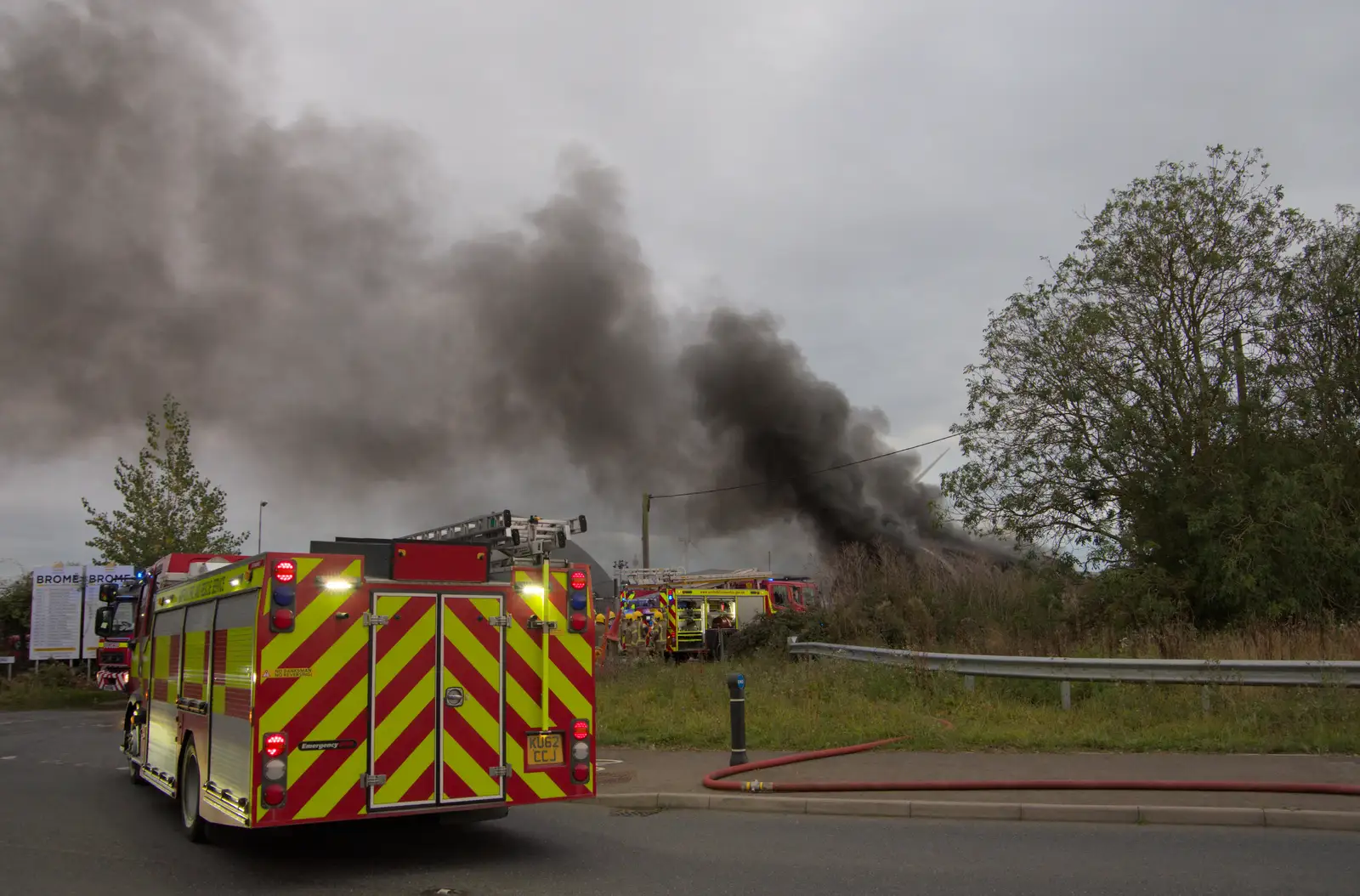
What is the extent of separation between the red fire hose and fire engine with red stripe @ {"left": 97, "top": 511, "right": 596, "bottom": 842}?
2.44m

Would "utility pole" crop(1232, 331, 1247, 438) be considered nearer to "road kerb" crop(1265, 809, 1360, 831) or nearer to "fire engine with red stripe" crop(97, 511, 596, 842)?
"road kerb" crop(1265, 809, 1360, 831)


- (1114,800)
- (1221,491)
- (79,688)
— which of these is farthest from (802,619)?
(79,688)

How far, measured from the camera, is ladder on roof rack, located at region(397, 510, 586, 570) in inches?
448

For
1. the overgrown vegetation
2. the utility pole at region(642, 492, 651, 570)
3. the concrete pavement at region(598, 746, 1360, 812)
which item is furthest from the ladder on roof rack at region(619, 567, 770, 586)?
the concrete pavement at region(598, 746, 1360, 812)

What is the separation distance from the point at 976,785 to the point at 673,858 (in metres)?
2.91

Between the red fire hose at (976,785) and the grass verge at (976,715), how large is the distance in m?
1.47

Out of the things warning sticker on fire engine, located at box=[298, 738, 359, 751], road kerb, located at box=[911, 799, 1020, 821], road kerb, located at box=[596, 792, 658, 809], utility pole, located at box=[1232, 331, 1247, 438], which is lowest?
road kerb, located at box=[596, 792, 658, 809]

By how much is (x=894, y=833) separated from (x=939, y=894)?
183cm

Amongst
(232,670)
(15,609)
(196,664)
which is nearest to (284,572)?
(232,670)

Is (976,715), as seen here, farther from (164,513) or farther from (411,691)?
(164,513)

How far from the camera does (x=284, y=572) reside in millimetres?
6176

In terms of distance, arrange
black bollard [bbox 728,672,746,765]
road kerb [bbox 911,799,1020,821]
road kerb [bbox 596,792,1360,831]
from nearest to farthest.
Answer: road kerb [bbox 596,792,1360,831], road kerb [bbox 911,799,1020,821], black bollard [bbox 728,672,746,765]

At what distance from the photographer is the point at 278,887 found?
6125mm

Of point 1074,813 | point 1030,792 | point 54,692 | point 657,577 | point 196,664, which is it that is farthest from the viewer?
point 657,577
